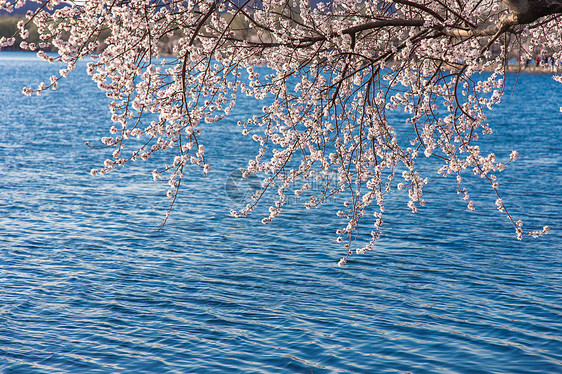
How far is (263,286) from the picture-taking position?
49.3ft

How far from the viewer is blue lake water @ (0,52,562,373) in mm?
11414

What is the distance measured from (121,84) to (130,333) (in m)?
7.19

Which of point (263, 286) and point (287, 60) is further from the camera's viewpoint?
point (263, 286)

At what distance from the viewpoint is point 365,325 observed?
12.7 meters

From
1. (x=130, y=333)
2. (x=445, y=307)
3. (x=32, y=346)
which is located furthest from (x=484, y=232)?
(x=32, y=346)

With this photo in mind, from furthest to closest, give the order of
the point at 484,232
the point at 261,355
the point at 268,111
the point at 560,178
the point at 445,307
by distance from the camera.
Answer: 1. the point at 560,178
2. the point at 484,232
3. the point at 445,307
4. the point at 261,355
5. the point at 268,111

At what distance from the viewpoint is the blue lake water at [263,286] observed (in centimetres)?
1141

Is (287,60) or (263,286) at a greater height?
(287,60)

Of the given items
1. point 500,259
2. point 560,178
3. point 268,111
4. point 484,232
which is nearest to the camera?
point 268,111

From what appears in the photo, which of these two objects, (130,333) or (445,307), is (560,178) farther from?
(130,333)

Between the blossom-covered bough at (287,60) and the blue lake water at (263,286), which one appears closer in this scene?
the blossom-covered bough at (287,60)

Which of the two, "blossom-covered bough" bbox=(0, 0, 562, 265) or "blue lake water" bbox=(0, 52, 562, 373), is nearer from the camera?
"blossom-covered bough" bbox=(0, 0, 562, 265)

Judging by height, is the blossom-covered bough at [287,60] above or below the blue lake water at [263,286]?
above

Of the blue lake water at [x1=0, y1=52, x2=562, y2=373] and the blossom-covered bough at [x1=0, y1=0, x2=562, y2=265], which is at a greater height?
the blossom-covered bough at [x1=0, y1=0, x2=562, y2=265]
